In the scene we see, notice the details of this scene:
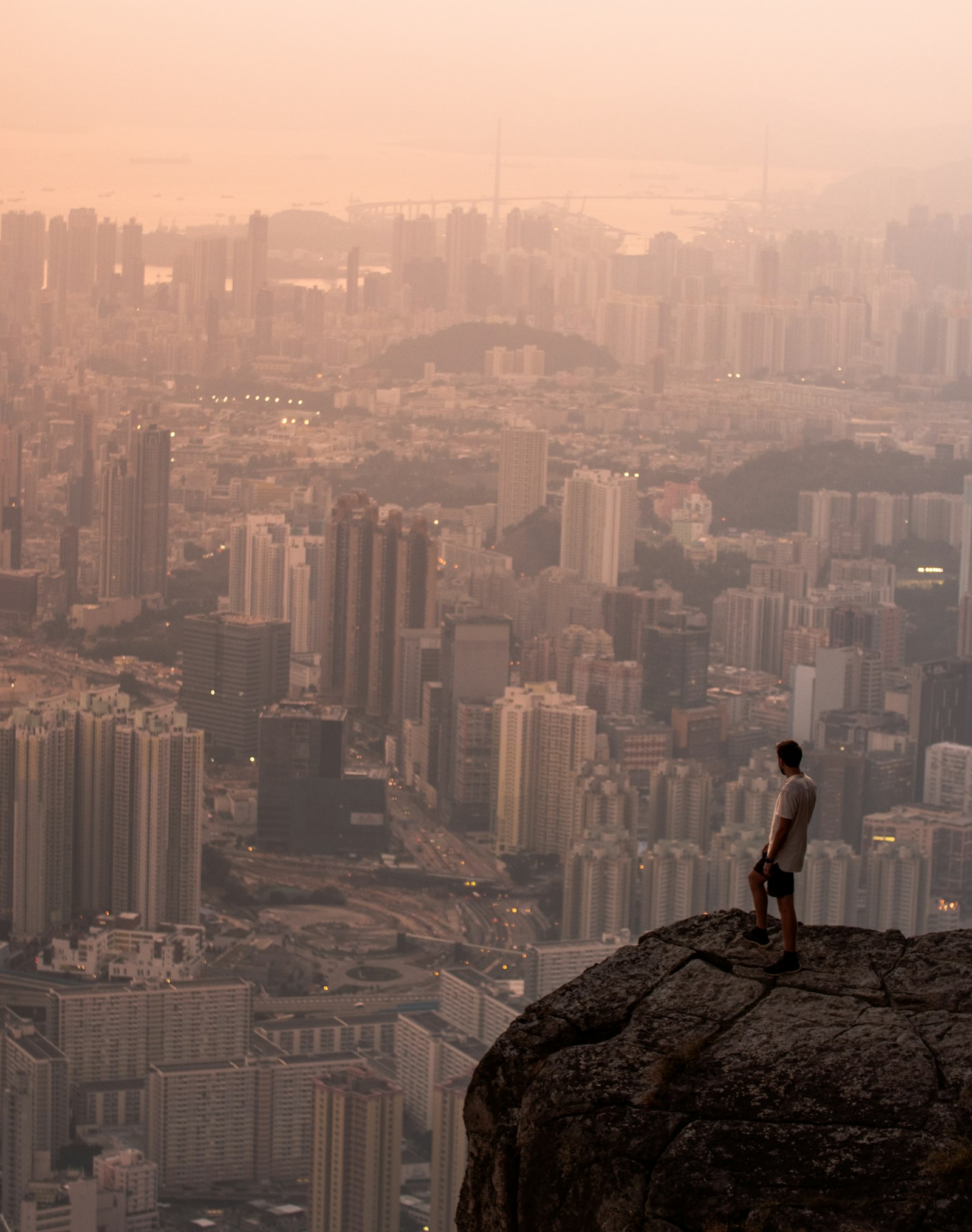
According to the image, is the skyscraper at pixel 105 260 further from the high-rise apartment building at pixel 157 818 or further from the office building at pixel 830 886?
the office building at pixel 830 886

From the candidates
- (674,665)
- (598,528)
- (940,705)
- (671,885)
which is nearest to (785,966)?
(671,885)

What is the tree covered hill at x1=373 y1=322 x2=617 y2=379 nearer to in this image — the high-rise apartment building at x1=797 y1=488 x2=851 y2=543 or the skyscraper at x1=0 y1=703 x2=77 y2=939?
the high-rise apartment building at x1=797 y1=488 x2=851 y2=543

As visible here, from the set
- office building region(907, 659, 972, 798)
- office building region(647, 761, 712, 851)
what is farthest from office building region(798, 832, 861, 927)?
office building region(907, 659, 972, 798)

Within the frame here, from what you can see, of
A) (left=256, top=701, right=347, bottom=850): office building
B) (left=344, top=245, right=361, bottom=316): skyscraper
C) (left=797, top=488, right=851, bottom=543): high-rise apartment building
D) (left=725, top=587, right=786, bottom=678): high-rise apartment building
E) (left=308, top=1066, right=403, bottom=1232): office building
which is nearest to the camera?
(left=308, top=1066, right=403, bottom=1232): office building

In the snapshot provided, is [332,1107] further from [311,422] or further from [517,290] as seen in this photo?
[517,290]

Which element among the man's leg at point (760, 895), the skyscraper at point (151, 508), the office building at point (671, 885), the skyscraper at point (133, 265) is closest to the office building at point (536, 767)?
the office building at point (671, 885)

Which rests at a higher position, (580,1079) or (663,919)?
(580,1079)

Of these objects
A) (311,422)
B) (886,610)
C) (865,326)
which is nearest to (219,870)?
(886,610)
